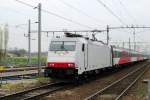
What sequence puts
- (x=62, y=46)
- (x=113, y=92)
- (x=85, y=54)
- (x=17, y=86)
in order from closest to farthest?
(x=113, y=92), (x=17, y=86), (x=62, y=46), (x=85, y=54)

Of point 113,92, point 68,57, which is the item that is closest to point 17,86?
point 68,57

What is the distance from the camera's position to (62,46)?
22.0 metres

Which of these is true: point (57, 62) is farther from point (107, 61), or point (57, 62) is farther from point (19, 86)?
point (107, 61)

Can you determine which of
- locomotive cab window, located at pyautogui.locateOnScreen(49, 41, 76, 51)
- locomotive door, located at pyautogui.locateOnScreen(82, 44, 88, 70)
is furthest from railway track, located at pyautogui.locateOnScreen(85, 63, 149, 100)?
locomotive cab window, located at pyautogui.locateOnScreen(49, 41, 76, 51)

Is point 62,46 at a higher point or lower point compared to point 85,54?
higher

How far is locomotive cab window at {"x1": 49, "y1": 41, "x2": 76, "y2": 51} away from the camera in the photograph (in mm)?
21734

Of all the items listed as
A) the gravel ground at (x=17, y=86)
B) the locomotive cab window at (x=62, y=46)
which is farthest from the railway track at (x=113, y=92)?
the gravel ground at (x=17, y=86)

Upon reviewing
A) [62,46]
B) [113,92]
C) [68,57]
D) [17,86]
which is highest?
[62,46]

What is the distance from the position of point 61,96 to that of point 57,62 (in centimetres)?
531

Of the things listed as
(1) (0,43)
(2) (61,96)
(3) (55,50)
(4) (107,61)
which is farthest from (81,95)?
(1) (0,43)

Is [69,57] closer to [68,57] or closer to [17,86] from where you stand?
[68,57]

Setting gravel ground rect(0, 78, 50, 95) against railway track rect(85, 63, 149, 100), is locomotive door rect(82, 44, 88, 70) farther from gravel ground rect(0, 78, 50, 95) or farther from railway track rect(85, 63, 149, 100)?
gravel ground rect(0, 78, 50, 95)

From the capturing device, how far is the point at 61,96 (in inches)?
638

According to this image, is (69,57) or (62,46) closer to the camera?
(69,57)
